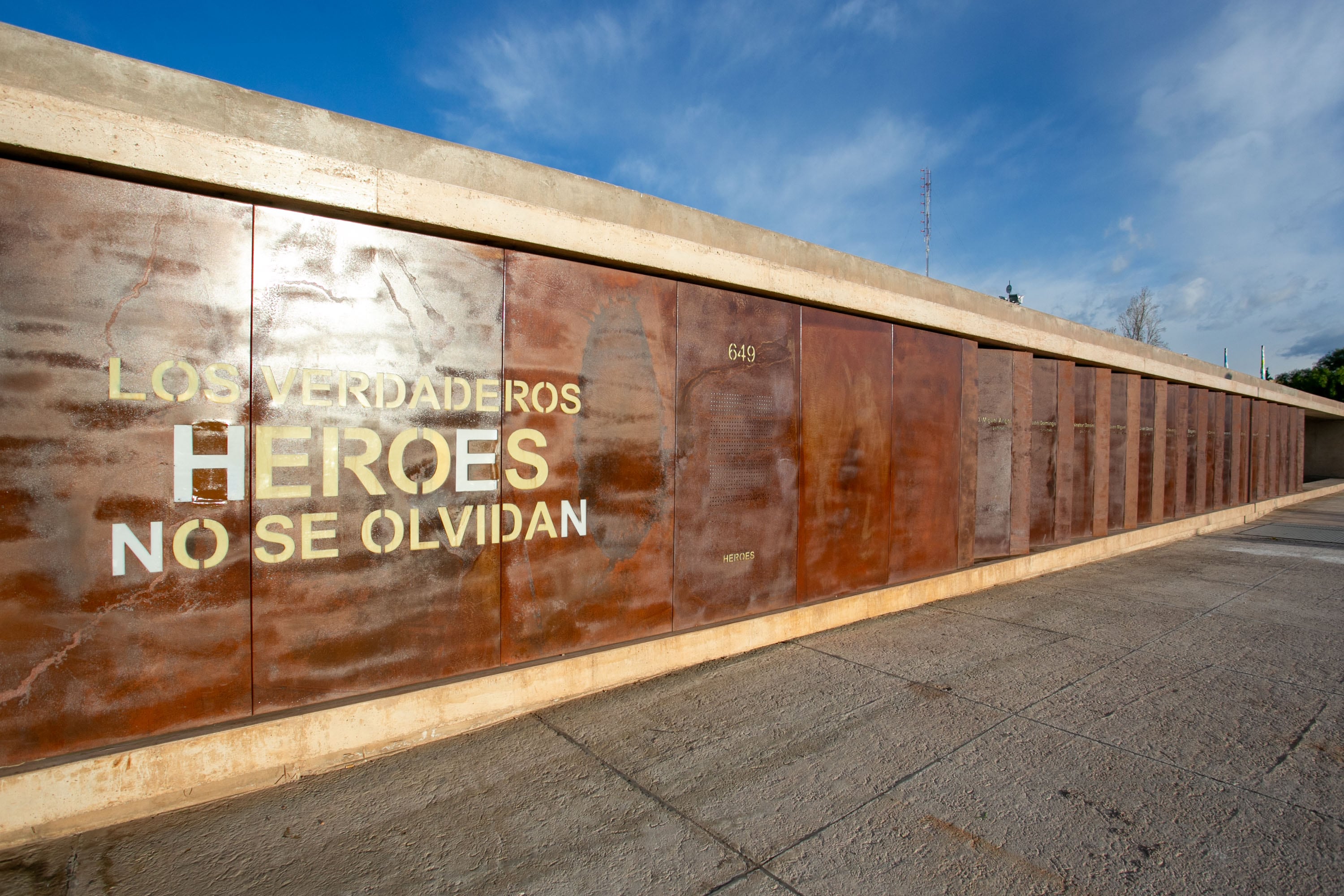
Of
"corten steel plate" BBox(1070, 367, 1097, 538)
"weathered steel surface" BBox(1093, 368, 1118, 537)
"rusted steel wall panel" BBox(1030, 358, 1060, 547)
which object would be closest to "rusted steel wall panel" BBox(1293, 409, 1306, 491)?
"weathered steel surface" BBox(1093, 368, 1118, 537)

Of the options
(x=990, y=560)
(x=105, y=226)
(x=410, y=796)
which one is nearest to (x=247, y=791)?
(x=410, y=796)

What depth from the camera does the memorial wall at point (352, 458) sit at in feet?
9.77

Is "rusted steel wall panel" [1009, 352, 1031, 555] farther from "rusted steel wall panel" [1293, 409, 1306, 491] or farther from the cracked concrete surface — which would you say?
"rusted steel wall panel" [1293, 409, 1306, 491]

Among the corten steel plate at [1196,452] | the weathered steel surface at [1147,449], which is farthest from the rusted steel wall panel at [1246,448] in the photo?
the weathered steel surface at [1147,449]

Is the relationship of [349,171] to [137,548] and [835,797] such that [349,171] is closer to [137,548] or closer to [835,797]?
[137,548]

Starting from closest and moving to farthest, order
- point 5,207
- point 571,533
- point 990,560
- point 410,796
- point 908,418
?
1. point 5,207
2. point 410,796
3. point 571,533
4. point 908,418
5. point 990,560

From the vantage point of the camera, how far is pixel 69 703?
9.83ft

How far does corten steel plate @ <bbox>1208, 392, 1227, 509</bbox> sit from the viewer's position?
1452 centimetres

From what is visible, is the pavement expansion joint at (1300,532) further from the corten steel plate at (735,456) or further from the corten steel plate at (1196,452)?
the corten steel plate at (735,456)

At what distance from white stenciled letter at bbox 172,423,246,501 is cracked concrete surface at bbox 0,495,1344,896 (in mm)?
1658

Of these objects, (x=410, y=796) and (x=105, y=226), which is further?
(x=410, y=796)

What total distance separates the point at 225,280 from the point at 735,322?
144 inches

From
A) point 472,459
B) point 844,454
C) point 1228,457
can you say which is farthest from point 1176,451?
point 472,459

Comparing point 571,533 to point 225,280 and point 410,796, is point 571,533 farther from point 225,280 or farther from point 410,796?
point 225,280
